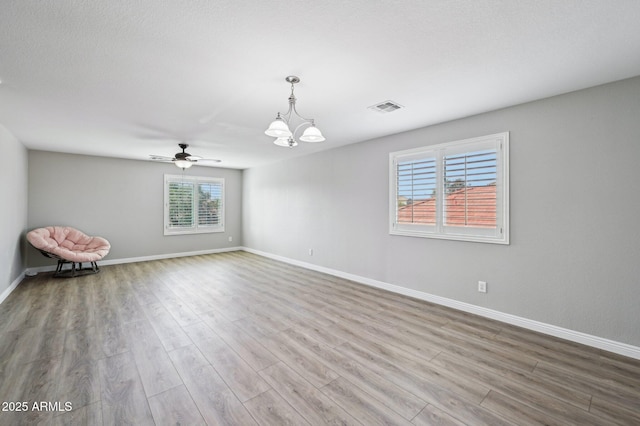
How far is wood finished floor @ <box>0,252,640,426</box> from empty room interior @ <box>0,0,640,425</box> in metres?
0.02

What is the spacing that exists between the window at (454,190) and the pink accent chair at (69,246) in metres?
5.90

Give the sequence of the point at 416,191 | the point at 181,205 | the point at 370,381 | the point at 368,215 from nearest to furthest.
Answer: the point at 370,381, the point at 416,191, the point at 368,215, the point at 181,205

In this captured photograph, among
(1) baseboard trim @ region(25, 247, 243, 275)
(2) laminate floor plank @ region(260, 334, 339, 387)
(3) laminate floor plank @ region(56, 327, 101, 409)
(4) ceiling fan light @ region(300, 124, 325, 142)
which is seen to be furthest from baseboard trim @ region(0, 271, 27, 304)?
(4) ceiling fan light @ region(300, 124, 325, 142)

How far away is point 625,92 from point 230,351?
4.52m

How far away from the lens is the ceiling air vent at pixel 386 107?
3.14m

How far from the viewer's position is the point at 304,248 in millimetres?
6152

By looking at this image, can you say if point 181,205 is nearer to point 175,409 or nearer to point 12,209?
point 12,209

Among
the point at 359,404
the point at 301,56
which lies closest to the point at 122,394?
the point at 359,404

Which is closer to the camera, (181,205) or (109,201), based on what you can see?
(109,201)

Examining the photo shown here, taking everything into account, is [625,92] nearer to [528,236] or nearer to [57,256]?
Result: [528,236]

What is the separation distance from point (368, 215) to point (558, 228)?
254 centimetres

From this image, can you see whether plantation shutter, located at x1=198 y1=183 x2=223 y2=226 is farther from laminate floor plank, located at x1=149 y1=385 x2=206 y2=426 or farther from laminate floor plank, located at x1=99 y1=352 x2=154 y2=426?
laminate floor plank, located at x1=149 y1=385 x2=206 y2=426

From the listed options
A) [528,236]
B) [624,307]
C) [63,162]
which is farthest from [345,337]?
[63,162]

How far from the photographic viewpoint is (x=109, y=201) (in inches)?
250
